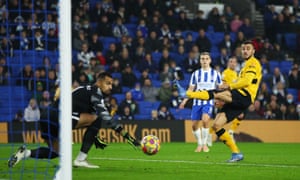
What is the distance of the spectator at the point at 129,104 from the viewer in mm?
22156

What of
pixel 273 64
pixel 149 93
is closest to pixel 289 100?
pixel 273 64

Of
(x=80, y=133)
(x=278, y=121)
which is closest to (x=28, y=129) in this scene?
(x=80, y=133)

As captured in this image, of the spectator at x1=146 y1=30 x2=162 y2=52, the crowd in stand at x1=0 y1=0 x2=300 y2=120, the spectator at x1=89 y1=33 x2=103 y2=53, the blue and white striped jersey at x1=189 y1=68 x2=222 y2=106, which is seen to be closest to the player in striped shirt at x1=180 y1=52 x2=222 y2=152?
the blue and white striped jersey at x1=189 y1=68 x2=222 y2=106

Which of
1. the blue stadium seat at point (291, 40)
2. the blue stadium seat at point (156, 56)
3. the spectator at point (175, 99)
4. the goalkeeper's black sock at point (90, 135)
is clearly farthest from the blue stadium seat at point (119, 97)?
the goalkeeper's black sock at point (90, 135)

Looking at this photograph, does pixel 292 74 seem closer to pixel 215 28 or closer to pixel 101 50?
pixel 215 28

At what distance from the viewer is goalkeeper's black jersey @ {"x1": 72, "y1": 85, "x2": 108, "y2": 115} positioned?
10.6m

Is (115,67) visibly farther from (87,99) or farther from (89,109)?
(87,99)

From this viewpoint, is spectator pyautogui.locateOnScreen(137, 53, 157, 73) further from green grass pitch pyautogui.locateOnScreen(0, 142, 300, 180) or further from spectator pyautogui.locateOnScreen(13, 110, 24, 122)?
green grass pitch pyautogui.locateOnScreen(0, 142, 300, 180)

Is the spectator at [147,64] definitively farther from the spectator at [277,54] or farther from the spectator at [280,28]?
the spectator at [280,28]

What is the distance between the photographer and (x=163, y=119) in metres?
22.2

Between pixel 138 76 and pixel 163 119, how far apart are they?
Answer: 8.86 ft

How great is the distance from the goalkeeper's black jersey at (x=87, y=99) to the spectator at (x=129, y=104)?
1105cm

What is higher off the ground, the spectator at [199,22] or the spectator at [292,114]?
the spectator at [199,22]

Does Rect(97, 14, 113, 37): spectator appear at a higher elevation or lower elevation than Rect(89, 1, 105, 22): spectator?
lower
